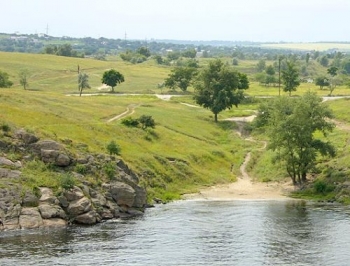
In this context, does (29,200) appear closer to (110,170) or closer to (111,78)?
(110,170)

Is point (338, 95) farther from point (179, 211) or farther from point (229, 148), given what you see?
point (179, 211)

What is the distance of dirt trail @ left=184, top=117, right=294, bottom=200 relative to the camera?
94188 millimetres

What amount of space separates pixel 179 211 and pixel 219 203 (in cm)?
848

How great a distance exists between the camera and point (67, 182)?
76.8 meters

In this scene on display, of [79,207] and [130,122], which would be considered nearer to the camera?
[79,207]

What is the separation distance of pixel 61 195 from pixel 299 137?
1594 inches

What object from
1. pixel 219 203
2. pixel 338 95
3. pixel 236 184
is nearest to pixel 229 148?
pixel 236 184

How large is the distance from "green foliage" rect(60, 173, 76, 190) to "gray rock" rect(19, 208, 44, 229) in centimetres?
496

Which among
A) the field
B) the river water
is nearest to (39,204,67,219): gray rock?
the river water

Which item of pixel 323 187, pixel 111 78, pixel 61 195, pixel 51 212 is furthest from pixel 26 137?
pixel 111 78

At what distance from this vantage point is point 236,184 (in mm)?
102500

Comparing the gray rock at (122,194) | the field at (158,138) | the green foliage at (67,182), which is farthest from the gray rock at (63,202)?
the field at (158,138)

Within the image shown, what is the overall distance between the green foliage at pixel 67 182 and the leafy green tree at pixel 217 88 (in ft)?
231

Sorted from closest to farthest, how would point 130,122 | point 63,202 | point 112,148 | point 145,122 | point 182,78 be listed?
point 63,202 < point 112,148 < point 130,122 < point 145,122 < point 182,78
